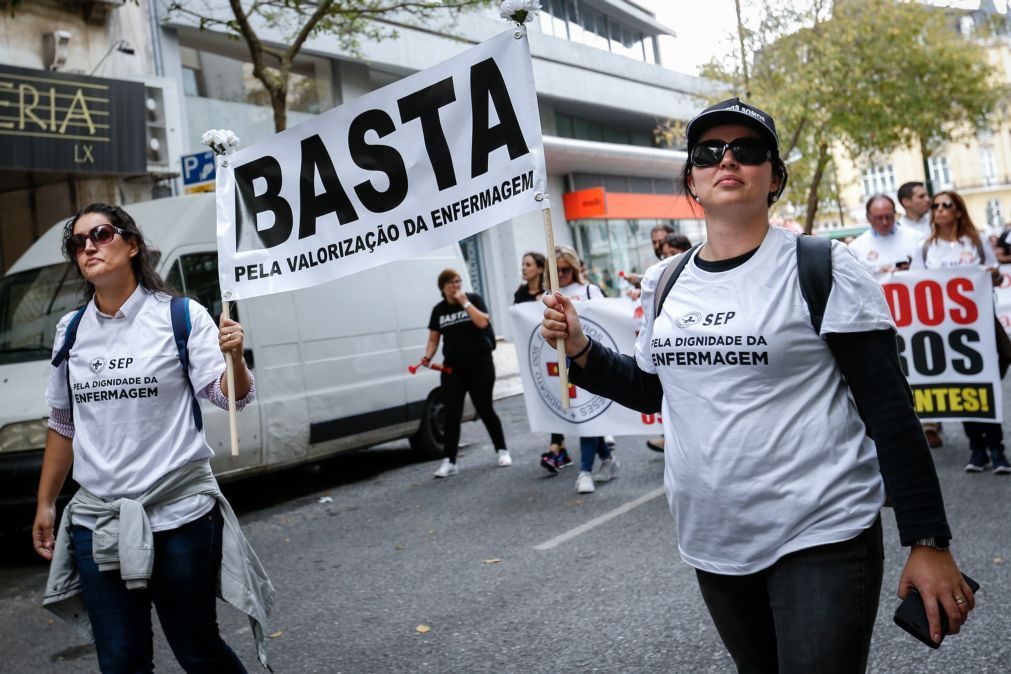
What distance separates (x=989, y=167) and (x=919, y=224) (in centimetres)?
7626

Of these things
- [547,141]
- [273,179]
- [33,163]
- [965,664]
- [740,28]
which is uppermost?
[740,28]

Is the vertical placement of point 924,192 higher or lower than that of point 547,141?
lower

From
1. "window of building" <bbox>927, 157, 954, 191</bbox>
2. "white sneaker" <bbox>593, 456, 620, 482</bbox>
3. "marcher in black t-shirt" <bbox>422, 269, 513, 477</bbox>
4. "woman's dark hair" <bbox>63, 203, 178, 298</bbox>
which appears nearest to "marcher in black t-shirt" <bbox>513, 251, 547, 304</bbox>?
"marcher in black t-shirt" <bbox>422, 269, 513, 477</bbox>

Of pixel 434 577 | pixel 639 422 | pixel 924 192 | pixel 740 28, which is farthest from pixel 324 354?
pixel 740 28

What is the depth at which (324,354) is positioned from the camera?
9109 mm

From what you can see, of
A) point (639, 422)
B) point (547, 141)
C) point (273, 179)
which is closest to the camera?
point (273, 179)

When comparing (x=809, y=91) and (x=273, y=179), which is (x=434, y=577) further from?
(x=809, y=91)

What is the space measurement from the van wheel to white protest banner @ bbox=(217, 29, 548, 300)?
6.81m

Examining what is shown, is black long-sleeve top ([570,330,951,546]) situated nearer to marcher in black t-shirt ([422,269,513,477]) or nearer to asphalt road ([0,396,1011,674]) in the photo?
asphalt road ([0,396,1011,674])

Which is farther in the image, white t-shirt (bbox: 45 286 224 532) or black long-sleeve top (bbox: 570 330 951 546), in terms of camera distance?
white t-shirt (bbox: 45 286 224 532)

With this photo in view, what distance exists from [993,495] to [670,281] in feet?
16.2

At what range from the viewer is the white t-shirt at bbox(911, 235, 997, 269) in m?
7.57

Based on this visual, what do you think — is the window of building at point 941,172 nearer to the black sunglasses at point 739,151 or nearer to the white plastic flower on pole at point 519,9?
the white plastic flower on pole at point 519,9

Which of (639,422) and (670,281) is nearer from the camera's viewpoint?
(670,281)
